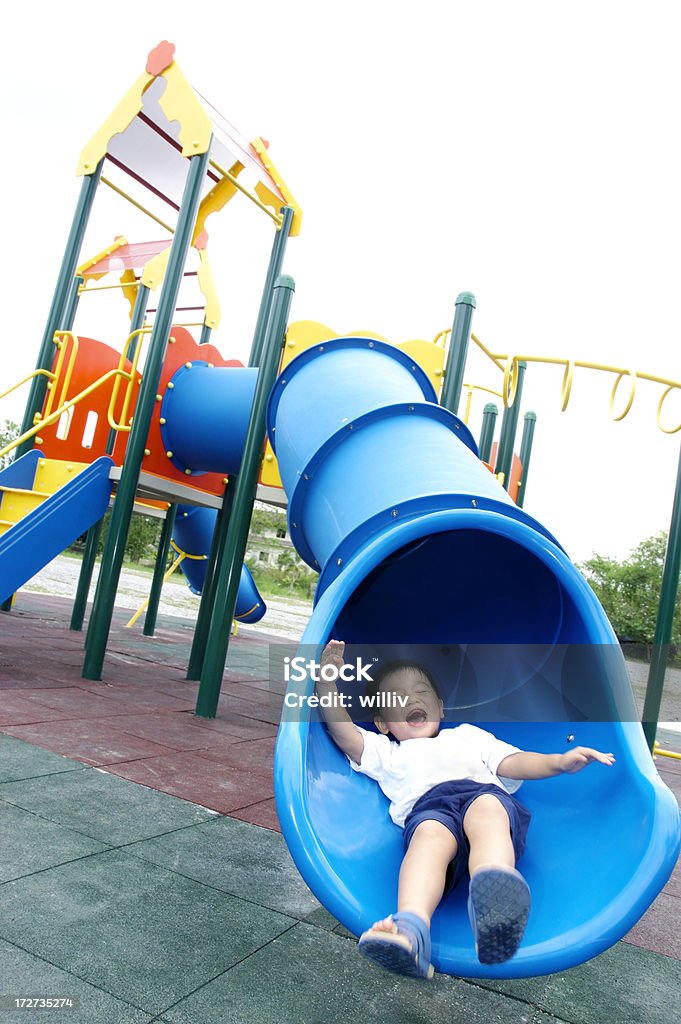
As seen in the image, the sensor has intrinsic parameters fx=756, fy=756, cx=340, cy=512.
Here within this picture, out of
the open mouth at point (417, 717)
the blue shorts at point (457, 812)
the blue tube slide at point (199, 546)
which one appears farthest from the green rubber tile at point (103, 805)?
the blue tube slide at point (199, 546)

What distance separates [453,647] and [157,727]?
197 cm

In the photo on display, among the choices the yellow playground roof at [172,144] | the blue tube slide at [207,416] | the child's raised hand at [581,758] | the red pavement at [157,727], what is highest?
the yellow playground roof at [172,144]

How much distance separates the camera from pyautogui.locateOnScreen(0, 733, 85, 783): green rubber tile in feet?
9.41

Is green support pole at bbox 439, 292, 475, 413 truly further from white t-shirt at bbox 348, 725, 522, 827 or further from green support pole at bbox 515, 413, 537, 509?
green support pole at bbox 515, 413, 537, 509

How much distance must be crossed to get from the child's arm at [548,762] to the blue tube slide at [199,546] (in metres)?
7.35

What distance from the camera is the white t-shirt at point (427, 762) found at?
2092 mm

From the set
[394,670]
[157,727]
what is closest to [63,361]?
[157,727]

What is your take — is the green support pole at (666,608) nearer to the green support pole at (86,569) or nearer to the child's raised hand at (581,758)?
the child's raised hand at (581,758)

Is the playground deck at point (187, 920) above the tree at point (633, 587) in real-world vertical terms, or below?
below

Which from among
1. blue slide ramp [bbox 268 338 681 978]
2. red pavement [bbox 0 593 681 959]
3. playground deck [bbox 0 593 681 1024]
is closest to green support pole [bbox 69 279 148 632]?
red pavement [bbox 0 593 681 959]

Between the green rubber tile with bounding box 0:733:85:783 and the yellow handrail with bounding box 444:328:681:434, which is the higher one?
the yellow handrail with bounding box 444:328:681:434

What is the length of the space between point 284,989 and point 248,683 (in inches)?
203

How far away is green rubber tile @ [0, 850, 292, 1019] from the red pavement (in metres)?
0.75

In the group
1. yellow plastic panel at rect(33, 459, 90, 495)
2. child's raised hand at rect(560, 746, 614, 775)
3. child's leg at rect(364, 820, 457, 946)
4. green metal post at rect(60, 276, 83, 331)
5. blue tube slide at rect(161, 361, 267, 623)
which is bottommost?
child's leg at rect(364, 820, 457, 946)
